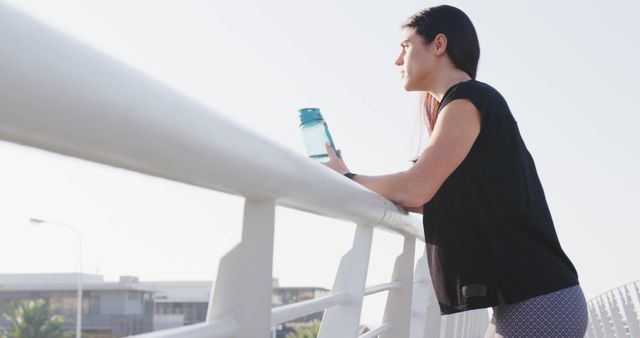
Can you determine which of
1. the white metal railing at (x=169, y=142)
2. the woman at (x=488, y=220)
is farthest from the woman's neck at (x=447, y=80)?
the white metal railing at (x=169, y=142)

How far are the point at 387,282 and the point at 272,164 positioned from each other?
5.96 ft

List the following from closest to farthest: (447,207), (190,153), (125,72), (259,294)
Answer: (125,72) < (190,153) < (259,294) < (447,207)

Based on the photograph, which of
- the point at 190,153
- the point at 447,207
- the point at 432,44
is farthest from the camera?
the point at 432,44

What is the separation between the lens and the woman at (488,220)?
2125 millimetres

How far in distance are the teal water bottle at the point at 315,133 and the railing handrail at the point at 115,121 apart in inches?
56.2

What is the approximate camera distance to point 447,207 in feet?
7.31

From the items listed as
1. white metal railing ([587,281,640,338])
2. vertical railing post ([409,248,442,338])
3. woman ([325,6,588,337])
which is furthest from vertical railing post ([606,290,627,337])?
woman ([325,6,588,337])

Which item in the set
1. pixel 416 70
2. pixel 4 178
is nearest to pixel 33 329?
pixel 4 178

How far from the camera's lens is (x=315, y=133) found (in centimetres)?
263

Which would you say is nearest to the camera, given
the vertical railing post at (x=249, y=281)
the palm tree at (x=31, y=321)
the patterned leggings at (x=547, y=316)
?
the palm tree at (x=31, y=321)

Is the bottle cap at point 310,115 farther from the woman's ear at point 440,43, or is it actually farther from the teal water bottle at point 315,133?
the woman's ear at point 440,43

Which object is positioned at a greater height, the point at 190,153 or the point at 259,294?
the point at 190,153

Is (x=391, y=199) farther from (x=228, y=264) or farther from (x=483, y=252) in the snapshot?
(x=228, y=264)

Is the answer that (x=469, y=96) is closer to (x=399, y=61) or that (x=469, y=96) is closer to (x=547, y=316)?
(x=399, y=61)
